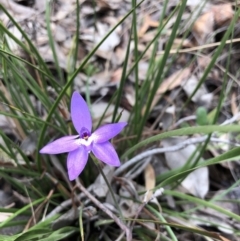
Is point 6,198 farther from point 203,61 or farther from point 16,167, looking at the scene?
point 203,61

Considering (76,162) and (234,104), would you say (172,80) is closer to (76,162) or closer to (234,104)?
(234,104)

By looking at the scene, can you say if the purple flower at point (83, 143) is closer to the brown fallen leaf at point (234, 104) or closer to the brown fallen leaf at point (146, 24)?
the brown fallen leaf at point (234, 104)

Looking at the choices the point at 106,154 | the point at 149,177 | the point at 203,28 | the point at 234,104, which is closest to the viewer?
the point at 106,154

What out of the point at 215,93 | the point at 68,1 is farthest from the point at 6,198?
the point at 68,1

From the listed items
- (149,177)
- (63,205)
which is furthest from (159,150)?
(63,205)

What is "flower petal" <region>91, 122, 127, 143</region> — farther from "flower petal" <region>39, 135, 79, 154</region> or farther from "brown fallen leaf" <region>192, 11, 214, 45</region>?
"brown fallen leaf" <region>192, 11, 214, 45</region>
